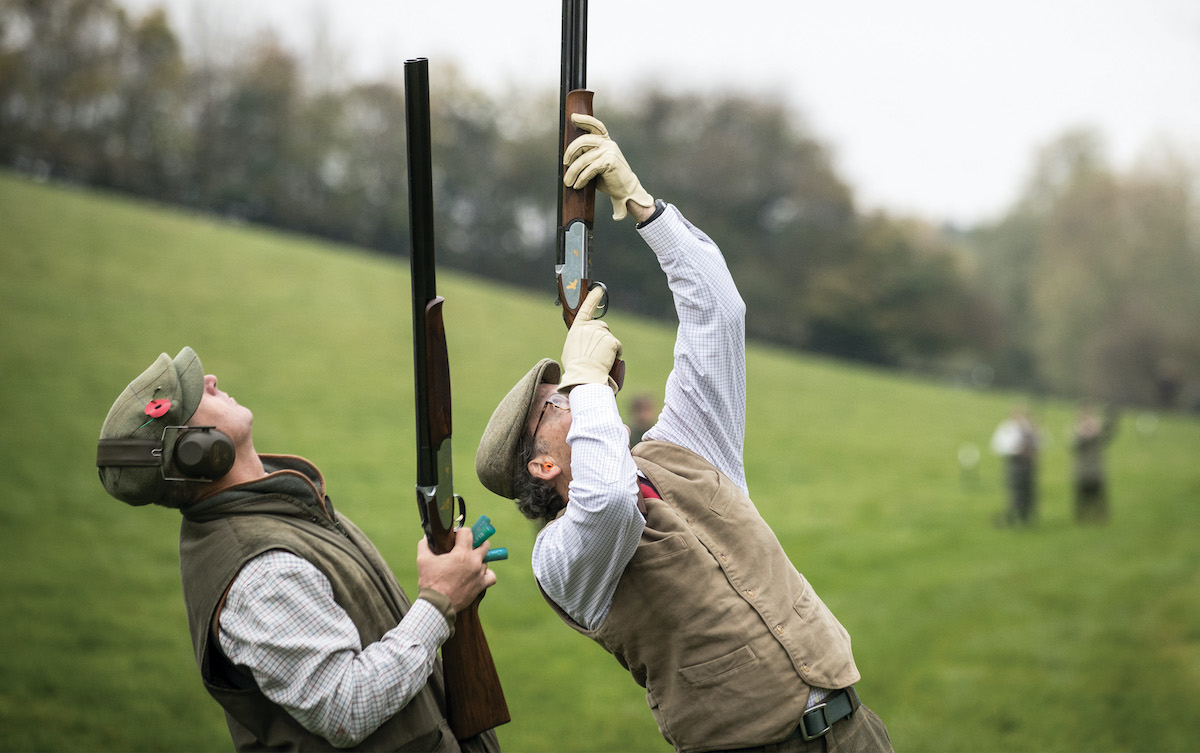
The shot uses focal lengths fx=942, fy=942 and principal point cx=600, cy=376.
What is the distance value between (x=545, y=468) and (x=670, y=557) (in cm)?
44

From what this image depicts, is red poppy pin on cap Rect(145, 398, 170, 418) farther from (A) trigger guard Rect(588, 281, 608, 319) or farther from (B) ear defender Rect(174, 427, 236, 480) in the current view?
(A) trigger guard Rect(588, 281, 608, 319)

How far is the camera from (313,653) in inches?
94.0

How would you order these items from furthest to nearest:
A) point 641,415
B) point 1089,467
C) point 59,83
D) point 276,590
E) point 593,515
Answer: point 59,83, point 1089,467, point 641,415, point 276,590, point 593,515

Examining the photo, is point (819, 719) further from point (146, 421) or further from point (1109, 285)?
point (1109, 285)

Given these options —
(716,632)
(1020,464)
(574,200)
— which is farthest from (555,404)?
(1020,464)

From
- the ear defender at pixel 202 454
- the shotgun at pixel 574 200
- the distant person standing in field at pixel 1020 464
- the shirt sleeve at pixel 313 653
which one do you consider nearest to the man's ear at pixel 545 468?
the shotgun at pixel 574 200

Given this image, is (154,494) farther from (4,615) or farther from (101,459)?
(4,615)

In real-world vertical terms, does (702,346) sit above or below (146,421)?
above

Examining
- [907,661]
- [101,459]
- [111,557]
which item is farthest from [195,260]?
[101,459]


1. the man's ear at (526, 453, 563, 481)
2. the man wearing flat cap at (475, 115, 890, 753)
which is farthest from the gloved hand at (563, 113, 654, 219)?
the man's ear at (526, 453, 563, 481)

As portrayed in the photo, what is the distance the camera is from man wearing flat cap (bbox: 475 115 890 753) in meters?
2.44

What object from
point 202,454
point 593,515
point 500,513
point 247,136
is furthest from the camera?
point 247,136

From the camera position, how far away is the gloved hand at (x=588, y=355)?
251 cm

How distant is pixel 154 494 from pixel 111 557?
10320 mm
